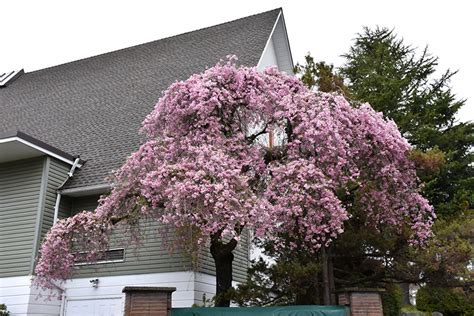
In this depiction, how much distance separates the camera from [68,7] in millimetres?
13008

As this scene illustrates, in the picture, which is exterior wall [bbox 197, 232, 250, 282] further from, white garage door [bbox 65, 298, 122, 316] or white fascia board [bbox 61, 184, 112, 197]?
white fascia board [bbox 61, 184, 112, 197]

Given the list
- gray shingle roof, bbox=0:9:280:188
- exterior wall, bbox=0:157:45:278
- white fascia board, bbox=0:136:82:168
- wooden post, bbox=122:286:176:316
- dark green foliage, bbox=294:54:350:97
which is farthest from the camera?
gray shingle roof, bbox=0:9:280:188

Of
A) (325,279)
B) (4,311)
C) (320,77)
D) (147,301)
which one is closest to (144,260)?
(4,311)

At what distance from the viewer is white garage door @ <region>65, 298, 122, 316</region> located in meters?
9.43

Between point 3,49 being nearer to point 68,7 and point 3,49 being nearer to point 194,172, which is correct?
point 68,7

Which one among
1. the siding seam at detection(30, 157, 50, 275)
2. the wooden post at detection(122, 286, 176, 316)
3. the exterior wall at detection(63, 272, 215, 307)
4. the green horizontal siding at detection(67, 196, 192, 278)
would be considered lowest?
the wooden post at detection(122, 286, 176, 316)

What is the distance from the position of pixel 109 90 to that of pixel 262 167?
862 centimetres

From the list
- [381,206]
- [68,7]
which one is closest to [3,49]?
[68,7]

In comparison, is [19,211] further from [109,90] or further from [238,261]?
[109,90]

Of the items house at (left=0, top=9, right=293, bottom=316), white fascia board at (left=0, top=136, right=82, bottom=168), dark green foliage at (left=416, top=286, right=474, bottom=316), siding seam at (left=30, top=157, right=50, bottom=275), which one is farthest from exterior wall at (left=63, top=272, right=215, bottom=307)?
dark green foliage at (left=416, top=286, right=474, bottom=316)

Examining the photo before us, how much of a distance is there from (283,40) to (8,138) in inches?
342

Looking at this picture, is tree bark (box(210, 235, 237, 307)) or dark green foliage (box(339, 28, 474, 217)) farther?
dark green foliage (box(339, 28, 474, 217))

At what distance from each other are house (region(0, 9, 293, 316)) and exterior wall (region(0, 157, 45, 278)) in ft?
0.07

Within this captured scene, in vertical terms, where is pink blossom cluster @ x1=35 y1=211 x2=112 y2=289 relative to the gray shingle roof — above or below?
below
